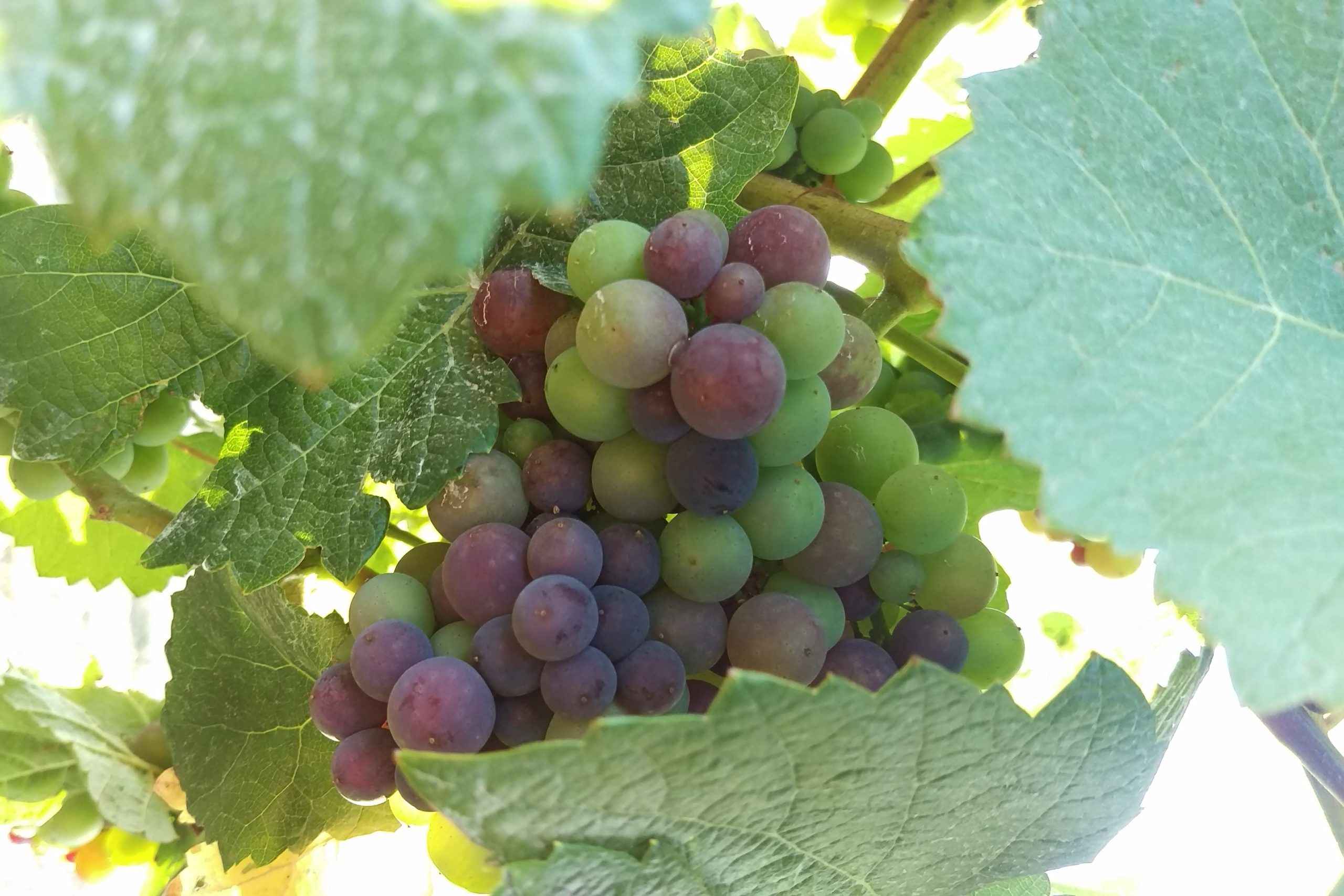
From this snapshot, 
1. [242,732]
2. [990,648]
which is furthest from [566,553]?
[242,732]

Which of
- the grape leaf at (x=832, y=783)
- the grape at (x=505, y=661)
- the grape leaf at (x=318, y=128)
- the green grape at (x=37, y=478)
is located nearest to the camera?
the grape leaf at (x=318, y=128)

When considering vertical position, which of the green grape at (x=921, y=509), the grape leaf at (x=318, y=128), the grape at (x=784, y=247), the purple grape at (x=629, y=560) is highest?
the grape leaf at (x=318, y=128)

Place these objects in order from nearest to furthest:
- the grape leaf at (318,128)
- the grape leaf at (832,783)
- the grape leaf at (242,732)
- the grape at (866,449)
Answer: the grape leaf at (318,128) → the grape leaf at (832,783) → the grape at (866,449) → the grape leaf at (242,732)

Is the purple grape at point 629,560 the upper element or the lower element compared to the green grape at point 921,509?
lower

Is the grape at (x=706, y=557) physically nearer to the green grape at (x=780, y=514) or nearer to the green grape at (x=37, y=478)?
the green grape at (x=780, y=514)

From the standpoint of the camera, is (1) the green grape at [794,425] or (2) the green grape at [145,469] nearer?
(1) the green grape at [794,425]

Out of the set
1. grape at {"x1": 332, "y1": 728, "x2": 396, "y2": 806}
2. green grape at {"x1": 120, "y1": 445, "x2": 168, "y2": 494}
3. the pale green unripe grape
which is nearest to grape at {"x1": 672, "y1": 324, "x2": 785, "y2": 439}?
grape at {"x1": 332, "y1": 728, "x2": 396, "y2": 806}

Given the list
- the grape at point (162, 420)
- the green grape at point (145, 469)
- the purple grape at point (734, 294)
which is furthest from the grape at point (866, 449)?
the green grape at point (145, 469)

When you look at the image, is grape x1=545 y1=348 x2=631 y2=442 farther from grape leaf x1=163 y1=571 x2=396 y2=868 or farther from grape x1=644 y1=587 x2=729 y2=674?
grape leaf x1=163 y1=571 x2=396 y2=868
